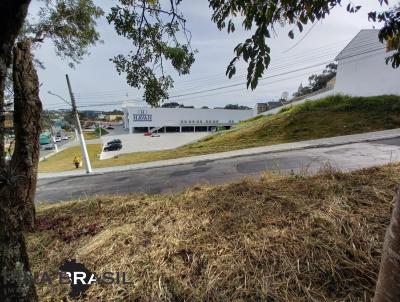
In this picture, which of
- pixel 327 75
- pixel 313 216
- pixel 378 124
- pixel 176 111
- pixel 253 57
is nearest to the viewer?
pixel 253 57

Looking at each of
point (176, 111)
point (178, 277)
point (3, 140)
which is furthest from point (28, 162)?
point (176, 111)

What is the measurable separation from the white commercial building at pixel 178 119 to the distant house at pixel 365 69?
1462 inches

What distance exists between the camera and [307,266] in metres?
1.99

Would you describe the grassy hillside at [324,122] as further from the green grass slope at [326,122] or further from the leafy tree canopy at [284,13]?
the leafy tree canopy at [284,13]

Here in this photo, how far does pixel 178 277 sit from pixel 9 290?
1141 mm

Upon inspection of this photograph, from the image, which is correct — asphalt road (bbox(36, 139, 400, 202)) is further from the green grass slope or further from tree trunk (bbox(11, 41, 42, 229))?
tree trunk (bbox(11, 41, 42, 229))

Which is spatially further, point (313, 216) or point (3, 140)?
point (313, 216)

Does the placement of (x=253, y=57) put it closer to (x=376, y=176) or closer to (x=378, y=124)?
(x=376, y=176)

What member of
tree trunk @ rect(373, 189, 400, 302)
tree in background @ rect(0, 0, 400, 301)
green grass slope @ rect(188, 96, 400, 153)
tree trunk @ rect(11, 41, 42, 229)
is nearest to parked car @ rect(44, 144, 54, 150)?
green grass slope @ rect(188, 96, 400, 153)

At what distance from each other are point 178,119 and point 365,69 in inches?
1630

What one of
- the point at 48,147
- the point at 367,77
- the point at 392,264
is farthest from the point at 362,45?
the point at 48,147

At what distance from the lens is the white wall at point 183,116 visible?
57.6 m

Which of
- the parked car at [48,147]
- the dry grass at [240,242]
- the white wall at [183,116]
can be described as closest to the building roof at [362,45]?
the dry grass at [240,242]

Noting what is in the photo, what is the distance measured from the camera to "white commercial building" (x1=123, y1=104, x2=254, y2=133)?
189 ft
